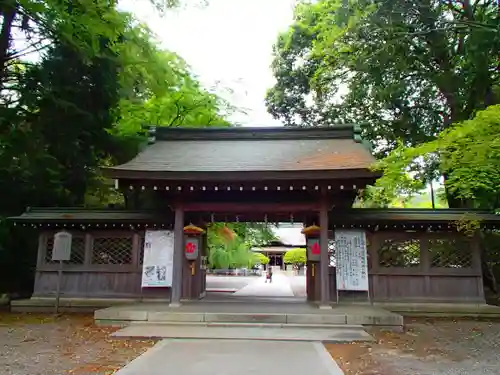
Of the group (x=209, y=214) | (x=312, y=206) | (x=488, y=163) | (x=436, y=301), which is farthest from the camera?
(x=209, y=214)

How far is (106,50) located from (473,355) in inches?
505

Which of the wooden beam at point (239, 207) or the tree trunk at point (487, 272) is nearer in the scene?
the wooden beam at point (239, 207)

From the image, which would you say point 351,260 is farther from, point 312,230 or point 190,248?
point 190,248

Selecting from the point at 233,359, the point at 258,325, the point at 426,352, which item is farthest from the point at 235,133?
the point at 426,352

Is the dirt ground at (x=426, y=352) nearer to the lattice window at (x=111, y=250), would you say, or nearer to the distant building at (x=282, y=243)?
the lattice window at (x=111, y=250)

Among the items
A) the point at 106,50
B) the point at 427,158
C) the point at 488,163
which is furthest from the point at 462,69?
the point at 106,50

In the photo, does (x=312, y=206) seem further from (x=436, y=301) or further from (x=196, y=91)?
(x=196, y=91)

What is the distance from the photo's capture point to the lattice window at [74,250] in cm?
1119

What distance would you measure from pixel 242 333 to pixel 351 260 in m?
4.13

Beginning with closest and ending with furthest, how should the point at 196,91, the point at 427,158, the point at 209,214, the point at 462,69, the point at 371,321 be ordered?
the point at 427,158
the point at 371,321
the point at 209,214
the point at 462,69
the point at 196,91

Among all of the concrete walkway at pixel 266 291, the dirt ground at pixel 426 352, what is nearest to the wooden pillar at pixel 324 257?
the dirt ground at pixel 426 352

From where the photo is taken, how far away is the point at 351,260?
1045 centimetres

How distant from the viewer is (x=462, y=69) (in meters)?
13.0

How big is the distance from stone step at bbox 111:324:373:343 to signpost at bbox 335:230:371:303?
238 centimetres
